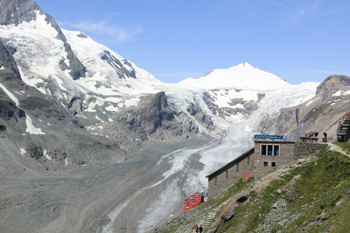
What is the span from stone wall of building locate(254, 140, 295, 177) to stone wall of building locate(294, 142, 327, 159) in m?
0.65

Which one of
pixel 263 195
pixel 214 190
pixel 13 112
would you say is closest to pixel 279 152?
pixel 263 195

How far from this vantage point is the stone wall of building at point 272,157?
43.0m

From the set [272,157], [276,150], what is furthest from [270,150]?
[272,157]

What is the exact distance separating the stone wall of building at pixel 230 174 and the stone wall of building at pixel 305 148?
397 inches

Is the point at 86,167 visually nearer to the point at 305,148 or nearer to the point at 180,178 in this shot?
the point at 180,178

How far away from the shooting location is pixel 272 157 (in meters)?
43.9

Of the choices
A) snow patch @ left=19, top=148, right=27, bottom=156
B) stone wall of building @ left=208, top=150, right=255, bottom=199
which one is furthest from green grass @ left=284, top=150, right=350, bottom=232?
snow patch @ left=19, top=148, right=27, bottom=156

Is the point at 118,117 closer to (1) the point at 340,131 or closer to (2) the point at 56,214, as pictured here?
(2) the point at 56,214

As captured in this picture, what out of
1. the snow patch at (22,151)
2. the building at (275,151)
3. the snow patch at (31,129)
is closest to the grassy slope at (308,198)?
the building at (275,151)

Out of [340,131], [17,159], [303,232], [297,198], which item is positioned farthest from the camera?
[17,159]

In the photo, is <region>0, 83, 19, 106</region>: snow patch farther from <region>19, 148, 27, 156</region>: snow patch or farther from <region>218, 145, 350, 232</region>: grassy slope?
<region>218, 145, 350, 232</region>: grassy slope

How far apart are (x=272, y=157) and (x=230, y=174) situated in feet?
37.1

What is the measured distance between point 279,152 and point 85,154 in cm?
9554

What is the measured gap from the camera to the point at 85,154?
5010 inches
